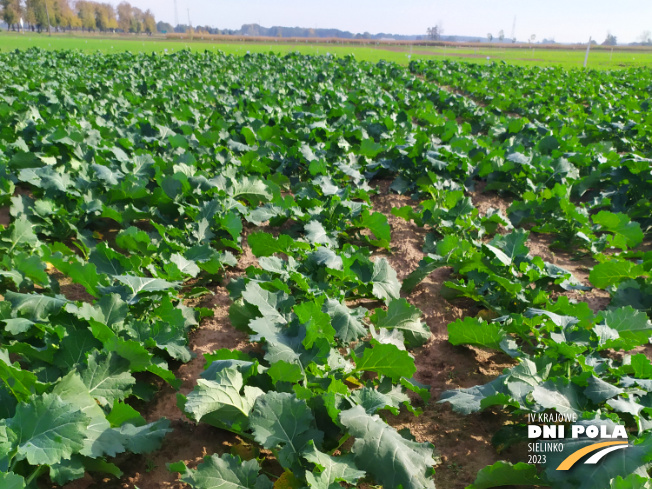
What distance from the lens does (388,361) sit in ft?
8.82

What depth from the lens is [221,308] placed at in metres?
3.98

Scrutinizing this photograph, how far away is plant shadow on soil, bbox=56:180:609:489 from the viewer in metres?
2.47

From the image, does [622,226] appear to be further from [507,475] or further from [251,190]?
[251,190]

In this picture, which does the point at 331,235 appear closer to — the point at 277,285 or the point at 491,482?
the point at 277,285

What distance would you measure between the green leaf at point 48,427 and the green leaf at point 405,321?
1.99 metres

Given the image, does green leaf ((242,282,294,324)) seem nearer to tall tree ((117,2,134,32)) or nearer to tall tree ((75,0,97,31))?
tall tree ((75,0,97,31))

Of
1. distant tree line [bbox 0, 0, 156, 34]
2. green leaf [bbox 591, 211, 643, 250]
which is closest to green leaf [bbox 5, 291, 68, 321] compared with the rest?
green leaf [bbox 591, 211, 643, 250]

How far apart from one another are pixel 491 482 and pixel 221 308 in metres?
2.49

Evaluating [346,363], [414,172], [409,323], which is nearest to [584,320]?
[409,323]

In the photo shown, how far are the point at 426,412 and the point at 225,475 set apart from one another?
1403 mm

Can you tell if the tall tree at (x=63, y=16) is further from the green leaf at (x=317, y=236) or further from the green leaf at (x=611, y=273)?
the green leaf at (x=611, y=273)

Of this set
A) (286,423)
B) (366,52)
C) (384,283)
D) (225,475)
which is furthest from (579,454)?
(366,52)

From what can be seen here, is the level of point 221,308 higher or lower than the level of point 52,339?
lower

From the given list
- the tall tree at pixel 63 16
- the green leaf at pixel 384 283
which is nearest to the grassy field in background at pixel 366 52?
the green leaf at pixel 384 283
